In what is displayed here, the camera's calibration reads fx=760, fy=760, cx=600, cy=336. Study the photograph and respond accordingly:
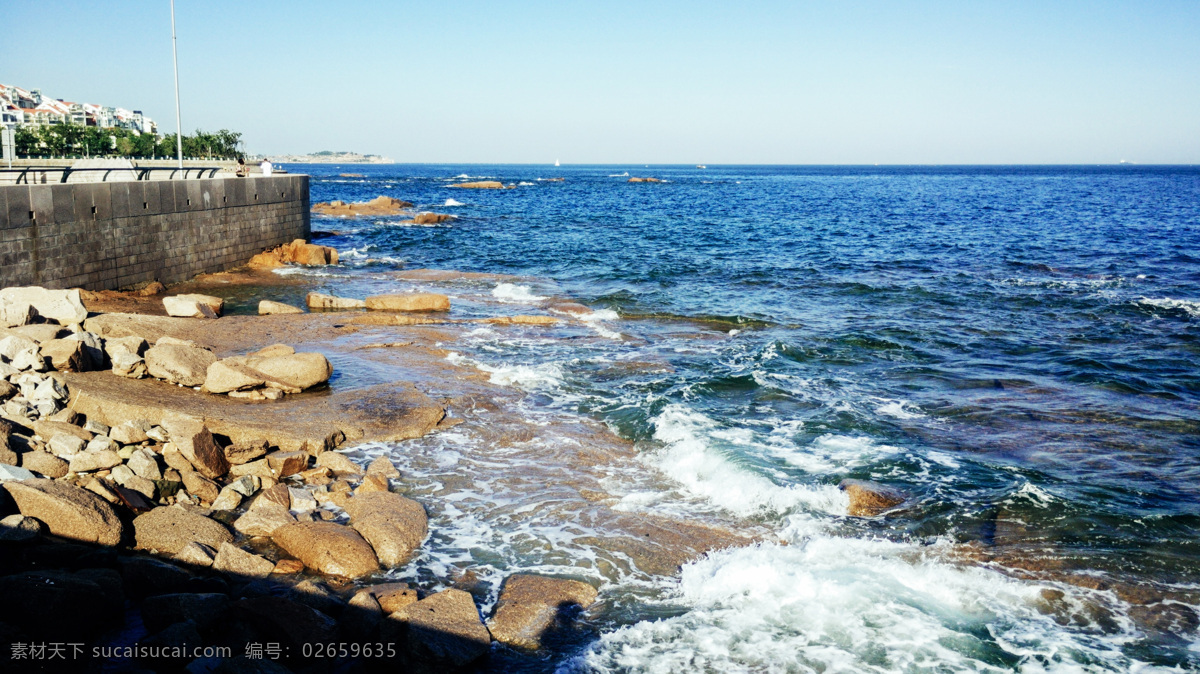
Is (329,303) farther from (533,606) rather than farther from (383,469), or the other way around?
(533,606)

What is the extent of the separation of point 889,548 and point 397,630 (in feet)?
16.5

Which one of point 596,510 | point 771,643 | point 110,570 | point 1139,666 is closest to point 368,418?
point 596,510

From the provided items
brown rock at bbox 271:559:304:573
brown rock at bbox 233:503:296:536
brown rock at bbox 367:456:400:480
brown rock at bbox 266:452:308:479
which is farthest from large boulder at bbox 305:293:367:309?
brown rock at bbox 271:559:304:573

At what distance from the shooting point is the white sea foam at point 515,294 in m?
22.0

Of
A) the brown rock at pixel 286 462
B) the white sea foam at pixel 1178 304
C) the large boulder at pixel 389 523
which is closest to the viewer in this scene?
the large boulder at pixel 389 523

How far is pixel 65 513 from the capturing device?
23.0 ft

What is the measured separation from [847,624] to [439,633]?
3.52 meters

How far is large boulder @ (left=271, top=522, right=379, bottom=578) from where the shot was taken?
721cm

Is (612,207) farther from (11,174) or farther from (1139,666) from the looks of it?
(1139,666)

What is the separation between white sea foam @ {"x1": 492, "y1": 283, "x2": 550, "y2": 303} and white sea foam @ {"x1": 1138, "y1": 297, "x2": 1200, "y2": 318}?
1681 cm

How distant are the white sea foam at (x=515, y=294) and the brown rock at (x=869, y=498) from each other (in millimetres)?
13768

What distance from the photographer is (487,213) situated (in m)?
55.1

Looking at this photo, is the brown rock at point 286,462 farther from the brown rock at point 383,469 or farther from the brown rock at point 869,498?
the brown rock at point 869,498

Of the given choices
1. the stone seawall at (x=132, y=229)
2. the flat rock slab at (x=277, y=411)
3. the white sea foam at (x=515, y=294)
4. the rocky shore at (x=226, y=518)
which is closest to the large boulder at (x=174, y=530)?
the rocky shore at (x=226, y=518)
